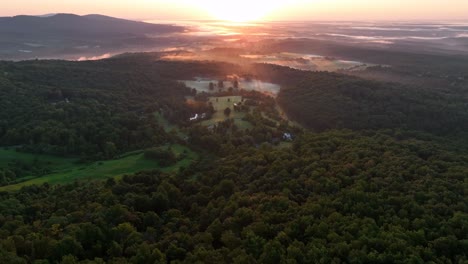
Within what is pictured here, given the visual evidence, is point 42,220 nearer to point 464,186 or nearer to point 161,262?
point 161,262

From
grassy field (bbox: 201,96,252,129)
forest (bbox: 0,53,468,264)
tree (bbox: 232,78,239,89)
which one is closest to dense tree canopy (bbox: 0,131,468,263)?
forest (bbox: 0,53,468,264)

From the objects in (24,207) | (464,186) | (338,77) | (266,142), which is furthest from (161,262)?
(338,77)

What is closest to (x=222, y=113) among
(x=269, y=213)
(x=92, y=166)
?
(x=92, y=166)

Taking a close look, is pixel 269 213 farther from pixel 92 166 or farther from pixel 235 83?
pixel 235 83

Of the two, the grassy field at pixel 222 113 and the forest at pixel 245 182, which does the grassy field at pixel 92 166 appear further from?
the grassy field at pixel 222 113

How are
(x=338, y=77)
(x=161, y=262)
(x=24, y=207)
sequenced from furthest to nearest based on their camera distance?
(x=338, y=77)
(x=24, y=207)
(x=161, y=262)

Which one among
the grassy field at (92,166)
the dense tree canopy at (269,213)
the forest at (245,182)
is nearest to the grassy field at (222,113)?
the forest at (245,182)

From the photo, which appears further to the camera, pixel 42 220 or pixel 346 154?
pixel 346 154
